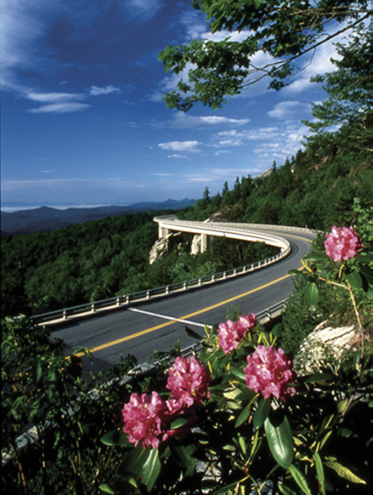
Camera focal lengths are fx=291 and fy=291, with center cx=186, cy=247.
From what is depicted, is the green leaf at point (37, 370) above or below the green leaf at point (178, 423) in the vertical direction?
below

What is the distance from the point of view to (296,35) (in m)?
4.66

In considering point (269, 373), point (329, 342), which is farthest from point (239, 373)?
point (329, 342)

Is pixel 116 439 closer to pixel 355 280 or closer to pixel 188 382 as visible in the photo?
pixel 188 382

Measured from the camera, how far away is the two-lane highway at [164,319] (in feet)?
40.1

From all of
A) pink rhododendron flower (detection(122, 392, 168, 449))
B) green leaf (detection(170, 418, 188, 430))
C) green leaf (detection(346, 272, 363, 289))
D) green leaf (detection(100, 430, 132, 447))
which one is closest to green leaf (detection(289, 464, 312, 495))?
green leaf (detection(170, 418, 188, 430))

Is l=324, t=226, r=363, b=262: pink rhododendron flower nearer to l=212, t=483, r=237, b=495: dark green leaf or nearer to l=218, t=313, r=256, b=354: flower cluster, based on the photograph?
l=218, t=313, r=256, b=354: flower cluster

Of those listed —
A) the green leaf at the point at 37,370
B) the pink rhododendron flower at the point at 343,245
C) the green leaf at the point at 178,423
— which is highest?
the pink rhododendron flower at the point at 343,245

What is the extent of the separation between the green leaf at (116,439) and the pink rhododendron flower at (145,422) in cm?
5

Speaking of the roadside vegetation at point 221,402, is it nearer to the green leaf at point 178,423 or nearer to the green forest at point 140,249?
the green leaf at point 178,423

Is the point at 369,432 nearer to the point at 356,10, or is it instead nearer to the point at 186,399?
the point at 186,399

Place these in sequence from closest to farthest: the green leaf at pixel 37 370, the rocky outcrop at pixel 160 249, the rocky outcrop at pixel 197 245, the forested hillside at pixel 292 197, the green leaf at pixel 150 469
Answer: the green leaf at pixel 150 469
the green leaf at pixel 37 370
the rocky outcrop at pixel 197 245
the forested hillside at pixel 292 197
the rocky outcrop at pixel 160 249

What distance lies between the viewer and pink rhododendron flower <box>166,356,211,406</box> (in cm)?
167

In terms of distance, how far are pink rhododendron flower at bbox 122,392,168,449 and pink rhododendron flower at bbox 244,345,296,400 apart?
19.6 inches

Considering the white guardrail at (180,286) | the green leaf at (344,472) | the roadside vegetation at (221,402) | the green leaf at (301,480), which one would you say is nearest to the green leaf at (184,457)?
the roadside vegetation at (221,402)
